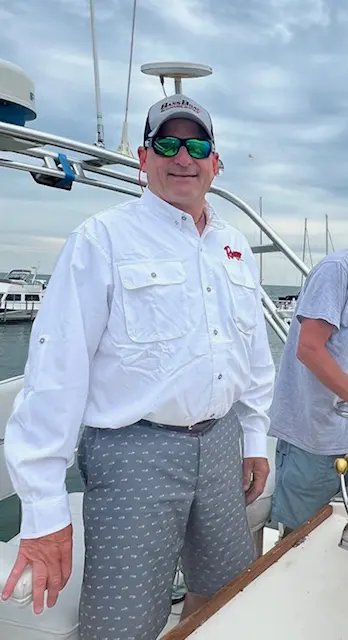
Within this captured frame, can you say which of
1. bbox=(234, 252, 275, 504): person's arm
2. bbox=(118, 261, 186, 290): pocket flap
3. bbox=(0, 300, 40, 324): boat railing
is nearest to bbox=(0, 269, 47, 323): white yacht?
bbox=(0, 300, 40, 324): boat railing

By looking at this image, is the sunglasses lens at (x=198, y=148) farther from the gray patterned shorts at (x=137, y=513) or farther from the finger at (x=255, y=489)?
the finger at (x=255, y=489)

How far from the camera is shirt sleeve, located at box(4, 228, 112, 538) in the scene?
4.26 feet

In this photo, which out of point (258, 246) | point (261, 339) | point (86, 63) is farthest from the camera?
point (258, 246)

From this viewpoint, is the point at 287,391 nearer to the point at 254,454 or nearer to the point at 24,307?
the point at 254,454

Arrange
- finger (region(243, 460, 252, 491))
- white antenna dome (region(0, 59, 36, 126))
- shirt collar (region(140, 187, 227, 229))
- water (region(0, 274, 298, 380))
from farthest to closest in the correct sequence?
water (region(0, 274, 298, 380)), white antenna dome (region(0, 59, 36, 126)), finger (region(243, 460, 252, 491)), shirt collar (region(140, 187, 227, 229))

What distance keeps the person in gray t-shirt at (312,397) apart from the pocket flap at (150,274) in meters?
0.60

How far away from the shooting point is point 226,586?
47.9 inches

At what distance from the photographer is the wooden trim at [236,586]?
1075 millimetres

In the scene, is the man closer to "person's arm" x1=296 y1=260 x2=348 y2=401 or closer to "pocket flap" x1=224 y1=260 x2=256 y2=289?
"pocket flap" x1=224 y1=260 x2=256 y2=289

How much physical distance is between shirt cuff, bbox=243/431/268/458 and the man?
0.79 ft

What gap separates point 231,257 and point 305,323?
392mm

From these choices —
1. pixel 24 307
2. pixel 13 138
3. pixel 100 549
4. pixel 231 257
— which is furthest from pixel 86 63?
pixel 24 307

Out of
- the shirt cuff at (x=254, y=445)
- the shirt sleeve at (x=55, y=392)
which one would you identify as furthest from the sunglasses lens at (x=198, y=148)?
the shirt cuff at (x=254, y=445)

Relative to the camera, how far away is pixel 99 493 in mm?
1410
